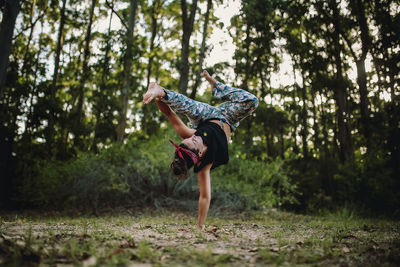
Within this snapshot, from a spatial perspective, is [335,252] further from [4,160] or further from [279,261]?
[4,160]

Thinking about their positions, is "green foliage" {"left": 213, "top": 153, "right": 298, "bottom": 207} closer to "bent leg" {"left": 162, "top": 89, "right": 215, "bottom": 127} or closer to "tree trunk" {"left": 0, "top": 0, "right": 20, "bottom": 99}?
"bent leg" {"left": 162, "top": 89, "right": 215, "bottom": 127}

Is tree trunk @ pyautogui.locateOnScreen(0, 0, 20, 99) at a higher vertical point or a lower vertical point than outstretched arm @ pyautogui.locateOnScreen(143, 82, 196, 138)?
higher

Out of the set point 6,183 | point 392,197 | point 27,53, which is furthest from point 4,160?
point 392,197

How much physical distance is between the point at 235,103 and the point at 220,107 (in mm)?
246

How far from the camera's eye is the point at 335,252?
2.37m

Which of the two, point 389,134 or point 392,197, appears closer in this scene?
point 392,197

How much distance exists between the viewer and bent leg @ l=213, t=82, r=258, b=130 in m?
4.16

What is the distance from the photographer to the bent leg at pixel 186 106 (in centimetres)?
393

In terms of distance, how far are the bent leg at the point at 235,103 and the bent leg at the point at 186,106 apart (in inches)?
11.0

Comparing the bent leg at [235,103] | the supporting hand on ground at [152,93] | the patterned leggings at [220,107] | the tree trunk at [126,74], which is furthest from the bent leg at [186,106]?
the tree trunk at [126,74]

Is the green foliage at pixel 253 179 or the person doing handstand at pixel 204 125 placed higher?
the person doing handstand at pixel 204 125

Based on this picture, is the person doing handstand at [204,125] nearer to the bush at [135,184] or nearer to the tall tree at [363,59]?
the bush at [135,184]

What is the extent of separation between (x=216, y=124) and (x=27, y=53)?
15652 mm

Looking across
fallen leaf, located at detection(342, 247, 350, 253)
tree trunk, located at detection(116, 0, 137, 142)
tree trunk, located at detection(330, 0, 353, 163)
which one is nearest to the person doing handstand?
fallen leaf, located at detection(342, 247, 350, 253)
